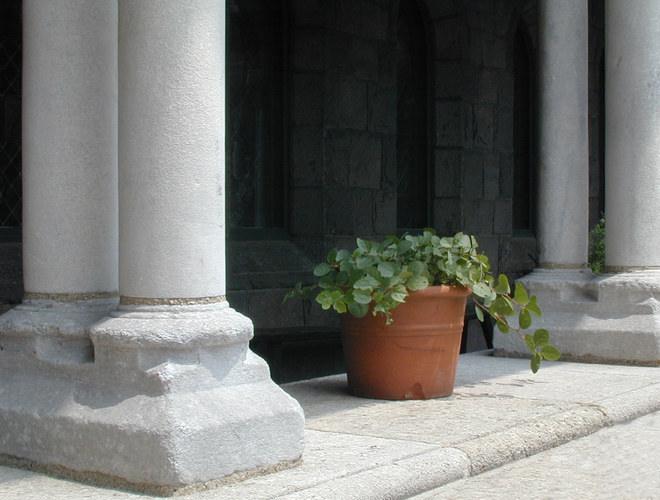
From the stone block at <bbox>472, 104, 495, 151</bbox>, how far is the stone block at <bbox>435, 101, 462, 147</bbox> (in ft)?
0.77

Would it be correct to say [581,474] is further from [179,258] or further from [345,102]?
[345,102]

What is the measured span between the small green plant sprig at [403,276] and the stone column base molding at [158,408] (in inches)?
47.3

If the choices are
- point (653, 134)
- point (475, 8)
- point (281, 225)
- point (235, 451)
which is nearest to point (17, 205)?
point (281, 225)

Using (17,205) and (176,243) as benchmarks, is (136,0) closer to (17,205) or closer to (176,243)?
(176,243)

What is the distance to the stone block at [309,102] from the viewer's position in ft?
26.3

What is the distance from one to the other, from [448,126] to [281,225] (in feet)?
7.08

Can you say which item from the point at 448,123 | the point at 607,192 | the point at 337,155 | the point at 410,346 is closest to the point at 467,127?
the point at 448,123

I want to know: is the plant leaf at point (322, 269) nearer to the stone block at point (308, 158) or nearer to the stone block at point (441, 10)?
the stone block at point (308, 158)

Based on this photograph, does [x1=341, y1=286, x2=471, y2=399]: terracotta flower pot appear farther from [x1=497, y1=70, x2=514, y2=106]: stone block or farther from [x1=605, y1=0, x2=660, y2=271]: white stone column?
[x1=497, y1=70, x2=514, y2=106]: stone block

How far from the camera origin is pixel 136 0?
377 cm

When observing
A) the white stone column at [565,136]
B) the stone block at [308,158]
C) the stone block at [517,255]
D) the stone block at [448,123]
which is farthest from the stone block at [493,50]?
the white stone column at [565,136]

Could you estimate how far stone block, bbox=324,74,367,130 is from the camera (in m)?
8.08

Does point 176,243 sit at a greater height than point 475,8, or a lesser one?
lesser

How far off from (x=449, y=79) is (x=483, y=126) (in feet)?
1.99
